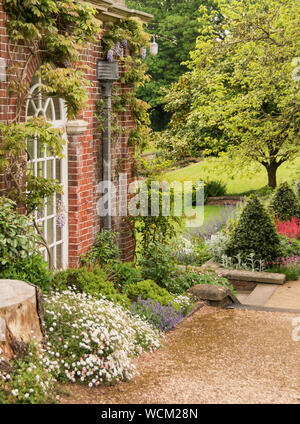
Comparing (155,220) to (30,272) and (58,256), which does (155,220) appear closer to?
(58,256)

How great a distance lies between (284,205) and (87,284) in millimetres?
8205

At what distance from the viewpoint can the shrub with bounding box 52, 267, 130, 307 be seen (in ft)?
22.7

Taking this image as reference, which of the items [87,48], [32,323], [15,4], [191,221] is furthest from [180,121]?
[32,323]

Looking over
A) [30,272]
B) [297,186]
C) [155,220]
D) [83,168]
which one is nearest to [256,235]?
[155,220]

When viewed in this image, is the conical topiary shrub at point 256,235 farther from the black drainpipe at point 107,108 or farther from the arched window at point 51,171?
the arched window at point 51,171

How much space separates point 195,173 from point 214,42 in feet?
38.1

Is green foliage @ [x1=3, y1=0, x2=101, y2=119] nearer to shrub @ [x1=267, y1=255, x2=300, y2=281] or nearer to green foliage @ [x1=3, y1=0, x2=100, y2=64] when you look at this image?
green foliage @ [x1=3, y1=0, x2=100, y2=64]

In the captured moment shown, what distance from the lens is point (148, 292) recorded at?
297 inches

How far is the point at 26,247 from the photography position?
6062 mm

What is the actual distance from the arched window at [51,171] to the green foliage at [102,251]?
39cm

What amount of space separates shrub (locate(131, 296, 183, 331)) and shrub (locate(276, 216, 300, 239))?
6562mm

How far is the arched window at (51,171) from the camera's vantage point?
755cm

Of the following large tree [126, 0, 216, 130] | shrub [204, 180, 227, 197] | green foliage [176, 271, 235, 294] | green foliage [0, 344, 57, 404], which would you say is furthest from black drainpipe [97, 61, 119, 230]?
large tree [126, 0, 216, 130]
